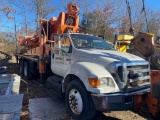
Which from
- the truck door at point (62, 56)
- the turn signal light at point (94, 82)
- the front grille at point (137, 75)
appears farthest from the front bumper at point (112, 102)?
the truck door at point (62, 56)

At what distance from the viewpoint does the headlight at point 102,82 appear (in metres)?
4.20

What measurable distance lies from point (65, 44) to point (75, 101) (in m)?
2.10

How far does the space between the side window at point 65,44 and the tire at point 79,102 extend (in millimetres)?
1301

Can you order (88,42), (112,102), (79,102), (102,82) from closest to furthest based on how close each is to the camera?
(112,102) → (102,82) → (79,102) → (88,42)

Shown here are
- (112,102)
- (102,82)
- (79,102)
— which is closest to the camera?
(112,102)

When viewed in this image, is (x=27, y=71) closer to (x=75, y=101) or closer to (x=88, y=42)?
(x=88, y=42)

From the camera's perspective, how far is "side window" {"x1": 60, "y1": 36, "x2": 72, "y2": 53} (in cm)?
595

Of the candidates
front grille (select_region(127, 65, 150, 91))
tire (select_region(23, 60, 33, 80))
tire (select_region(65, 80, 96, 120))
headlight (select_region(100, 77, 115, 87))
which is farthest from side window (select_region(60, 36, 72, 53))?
tire (select_region(23, 60, 33, 80))

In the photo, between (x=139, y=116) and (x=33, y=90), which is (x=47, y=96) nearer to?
(x=33, y=90)

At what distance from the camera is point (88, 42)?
6.19m

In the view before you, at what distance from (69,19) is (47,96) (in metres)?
3.64

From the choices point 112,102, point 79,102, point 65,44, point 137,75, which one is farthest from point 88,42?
point 112,102

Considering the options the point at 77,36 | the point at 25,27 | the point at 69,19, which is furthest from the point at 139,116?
the point at 25,27

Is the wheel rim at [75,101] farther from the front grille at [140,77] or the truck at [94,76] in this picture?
the front grille at [140,77]
